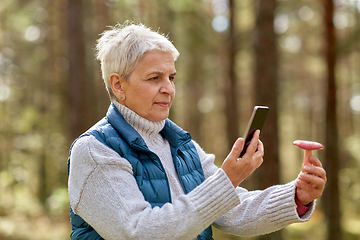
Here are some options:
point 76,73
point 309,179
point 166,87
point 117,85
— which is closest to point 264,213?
point 309,179

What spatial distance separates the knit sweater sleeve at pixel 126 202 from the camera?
1.78 m

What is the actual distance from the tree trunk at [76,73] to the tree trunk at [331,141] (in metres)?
5.56

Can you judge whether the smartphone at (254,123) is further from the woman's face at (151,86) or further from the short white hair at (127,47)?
the short white hair at (127,47)

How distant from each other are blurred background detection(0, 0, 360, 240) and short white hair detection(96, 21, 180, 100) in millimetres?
4058

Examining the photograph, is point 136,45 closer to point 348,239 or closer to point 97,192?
point 97,192

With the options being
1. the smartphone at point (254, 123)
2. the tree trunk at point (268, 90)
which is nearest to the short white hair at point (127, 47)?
the smartphone at point (254, 123)

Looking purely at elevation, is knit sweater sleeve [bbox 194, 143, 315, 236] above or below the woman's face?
below

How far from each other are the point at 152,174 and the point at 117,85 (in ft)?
→ 2.05

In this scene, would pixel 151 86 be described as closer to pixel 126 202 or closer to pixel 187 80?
pixel 126 202

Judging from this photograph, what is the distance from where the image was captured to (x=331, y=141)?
820 cm

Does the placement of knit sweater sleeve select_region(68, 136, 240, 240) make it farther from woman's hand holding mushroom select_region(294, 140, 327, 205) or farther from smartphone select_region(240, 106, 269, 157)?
woman's hand holding mushroom select_region(294, 140, 327, 205)

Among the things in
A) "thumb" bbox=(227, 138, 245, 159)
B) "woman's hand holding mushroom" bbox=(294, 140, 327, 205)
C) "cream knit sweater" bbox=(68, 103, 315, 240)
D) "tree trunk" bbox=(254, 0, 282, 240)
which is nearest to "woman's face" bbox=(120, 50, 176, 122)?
"cream knit sweater" bbox=(68, 103, 315, 240)

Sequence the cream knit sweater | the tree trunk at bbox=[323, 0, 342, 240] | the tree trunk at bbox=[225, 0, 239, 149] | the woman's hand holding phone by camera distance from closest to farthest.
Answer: the cream knit sweater
the woman's hand holding phone
the tree trunk at bbox=[323, 0, 342, 240]
the tree trunk at bbox=[225, 0, 239, 149]

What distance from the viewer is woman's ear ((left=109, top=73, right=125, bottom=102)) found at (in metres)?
2.20
